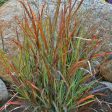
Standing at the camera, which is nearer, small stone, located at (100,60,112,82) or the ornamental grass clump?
the ornamental grass clump

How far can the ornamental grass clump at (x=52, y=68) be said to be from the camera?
130 inches

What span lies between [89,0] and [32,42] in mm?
1649

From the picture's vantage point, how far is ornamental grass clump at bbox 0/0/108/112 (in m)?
3.29

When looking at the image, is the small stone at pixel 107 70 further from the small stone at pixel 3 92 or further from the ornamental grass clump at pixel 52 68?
the small stone at pixel 3 92

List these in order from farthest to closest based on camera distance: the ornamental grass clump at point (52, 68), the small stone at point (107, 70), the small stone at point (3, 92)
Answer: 1. the small stone at point (107, 70)
2. the small stone at point (3, 92)
3. the ornamental grass clump at point (52, 68)

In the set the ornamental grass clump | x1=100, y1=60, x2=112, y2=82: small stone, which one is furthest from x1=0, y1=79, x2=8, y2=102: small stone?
x1=100, y1=60, x2=112, y2=82: small stone

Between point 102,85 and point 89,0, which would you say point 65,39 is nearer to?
point 102,85

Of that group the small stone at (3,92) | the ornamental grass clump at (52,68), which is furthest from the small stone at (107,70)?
the small stone at (3,92)

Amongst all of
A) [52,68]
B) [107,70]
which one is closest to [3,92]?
[52,68]

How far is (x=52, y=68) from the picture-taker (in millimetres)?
3309

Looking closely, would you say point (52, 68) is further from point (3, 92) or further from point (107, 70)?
point (107, 70)

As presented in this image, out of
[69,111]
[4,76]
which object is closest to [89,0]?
[4,76]

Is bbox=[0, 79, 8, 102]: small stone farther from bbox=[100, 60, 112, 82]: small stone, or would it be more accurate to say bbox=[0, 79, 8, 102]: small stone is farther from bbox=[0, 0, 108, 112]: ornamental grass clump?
bbox=[100, 60, 112, 82]: small stone

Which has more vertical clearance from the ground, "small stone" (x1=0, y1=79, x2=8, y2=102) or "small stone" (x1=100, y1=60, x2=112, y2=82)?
"small stone" (x1=100, y1=60, x2=112, y2=82)
